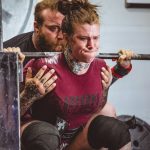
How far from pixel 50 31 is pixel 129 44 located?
518 mm

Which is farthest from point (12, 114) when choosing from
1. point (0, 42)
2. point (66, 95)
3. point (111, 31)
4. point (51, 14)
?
point (111, 31)

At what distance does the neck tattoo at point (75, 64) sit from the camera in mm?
1214

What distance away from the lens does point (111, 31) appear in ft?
6.07

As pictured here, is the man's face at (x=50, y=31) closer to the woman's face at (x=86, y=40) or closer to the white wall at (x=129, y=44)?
the woman's face at (x=86, y=40)

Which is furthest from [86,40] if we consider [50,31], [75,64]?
[50,31]

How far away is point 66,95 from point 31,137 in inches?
7.3

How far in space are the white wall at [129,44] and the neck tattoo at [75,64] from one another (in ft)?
2.09

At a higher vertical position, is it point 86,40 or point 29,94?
point 86,40

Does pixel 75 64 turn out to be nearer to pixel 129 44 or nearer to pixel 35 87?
pixel 35 87

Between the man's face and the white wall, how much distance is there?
0.40 metres

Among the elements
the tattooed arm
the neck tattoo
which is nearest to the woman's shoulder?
the neck tattoo

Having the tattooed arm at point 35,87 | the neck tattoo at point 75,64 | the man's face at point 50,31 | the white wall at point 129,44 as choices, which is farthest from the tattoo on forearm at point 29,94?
the white wall at point 129,44

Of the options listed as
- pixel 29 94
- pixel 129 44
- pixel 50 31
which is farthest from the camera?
pixel 129 44

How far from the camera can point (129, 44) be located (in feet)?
6.17
